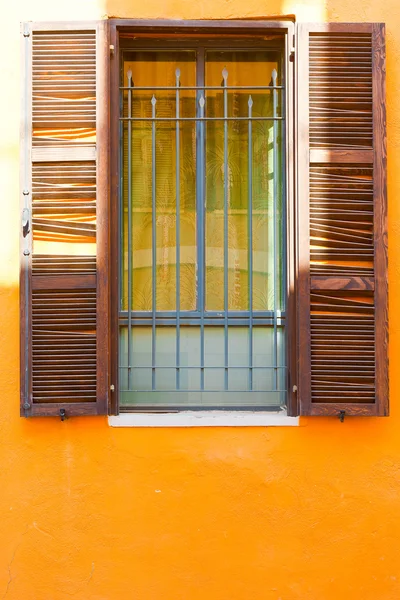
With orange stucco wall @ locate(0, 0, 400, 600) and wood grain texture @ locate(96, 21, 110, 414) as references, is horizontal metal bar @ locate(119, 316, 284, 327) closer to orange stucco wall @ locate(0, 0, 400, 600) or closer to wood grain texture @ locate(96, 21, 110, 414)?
wood grain texture @ locate(96, 21, 110, 414)

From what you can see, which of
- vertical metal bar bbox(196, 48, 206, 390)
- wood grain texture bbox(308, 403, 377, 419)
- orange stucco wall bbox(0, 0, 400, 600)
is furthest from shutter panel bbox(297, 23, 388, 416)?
vertical metal bar bbox(196, 48, 206, 390)

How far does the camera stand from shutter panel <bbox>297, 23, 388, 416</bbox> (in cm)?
376

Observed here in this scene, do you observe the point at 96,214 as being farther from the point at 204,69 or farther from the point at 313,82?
the point at 313,82

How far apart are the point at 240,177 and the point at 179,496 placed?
182 cm

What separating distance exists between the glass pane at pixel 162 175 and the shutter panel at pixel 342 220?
652mm

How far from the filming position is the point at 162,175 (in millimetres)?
4047

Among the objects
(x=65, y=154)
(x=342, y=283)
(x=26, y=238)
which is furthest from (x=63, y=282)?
(x=342, y=283)

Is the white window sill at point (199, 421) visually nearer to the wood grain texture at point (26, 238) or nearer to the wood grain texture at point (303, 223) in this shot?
the wood grain texture at point (303, 223)

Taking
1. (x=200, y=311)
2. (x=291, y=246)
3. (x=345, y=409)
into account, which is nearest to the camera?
(x=345, y=409)

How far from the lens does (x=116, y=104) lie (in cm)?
390

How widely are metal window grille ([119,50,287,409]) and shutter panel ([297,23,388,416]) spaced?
9.5 inches

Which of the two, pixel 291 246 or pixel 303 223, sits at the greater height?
pixel 303 223

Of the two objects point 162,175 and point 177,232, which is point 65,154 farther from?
point 177,232

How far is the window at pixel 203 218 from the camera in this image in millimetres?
3758
